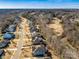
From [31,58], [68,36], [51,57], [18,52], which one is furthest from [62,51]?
[68,36]

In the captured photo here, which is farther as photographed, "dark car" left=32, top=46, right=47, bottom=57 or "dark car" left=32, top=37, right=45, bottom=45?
"dark car" left=32, top=37, right=45, bottom=45

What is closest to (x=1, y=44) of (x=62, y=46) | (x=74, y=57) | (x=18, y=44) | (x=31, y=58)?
(x=18, y=44)

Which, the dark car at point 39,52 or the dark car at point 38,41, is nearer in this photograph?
the dark car at point 39,52

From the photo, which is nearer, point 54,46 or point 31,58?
point 31,58

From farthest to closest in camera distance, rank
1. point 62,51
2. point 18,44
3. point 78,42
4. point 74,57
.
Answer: point 18,44 < point 78,42 < point 62,51 < point 74,57

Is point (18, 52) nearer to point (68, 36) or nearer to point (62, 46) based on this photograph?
point (62, 46)

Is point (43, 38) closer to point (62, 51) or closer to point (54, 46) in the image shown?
point (54, 46)

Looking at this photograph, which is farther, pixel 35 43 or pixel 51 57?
pixel 35 43

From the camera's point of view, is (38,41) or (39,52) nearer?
(39,52)

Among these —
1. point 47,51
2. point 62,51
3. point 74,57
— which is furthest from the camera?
point 47,51
